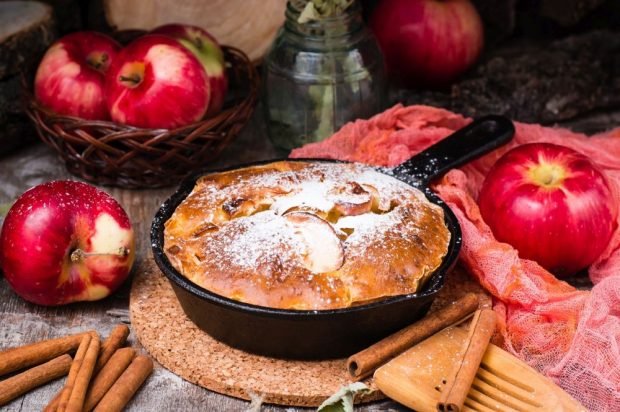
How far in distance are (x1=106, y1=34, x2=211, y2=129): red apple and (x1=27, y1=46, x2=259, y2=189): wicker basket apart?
4 cm

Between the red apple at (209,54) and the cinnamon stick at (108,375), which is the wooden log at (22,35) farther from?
the cinnamon stick at (108,375)

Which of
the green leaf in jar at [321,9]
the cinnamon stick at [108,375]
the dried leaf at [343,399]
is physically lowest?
the cinnamon stick at [108,375]

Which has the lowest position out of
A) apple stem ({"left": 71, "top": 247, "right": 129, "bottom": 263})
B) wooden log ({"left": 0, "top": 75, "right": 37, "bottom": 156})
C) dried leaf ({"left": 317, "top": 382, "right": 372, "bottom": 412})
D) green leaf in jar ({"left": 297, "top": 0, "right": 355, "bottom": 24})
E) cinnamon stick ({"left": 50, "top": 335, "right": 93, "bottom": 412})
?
wooden log ({"left": 0, "top": 75, "right": 37, "bottom": 156})

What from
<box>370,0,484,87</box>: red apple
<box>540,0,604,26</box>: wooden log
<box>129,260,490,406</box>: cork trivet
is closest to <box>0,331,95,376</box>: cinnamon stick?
<box>129,260,490,406</box>: cork trivet

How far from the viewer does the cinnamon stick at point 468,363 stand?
1406 millimetres

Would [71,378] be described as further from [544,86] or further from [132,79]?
[544,86]

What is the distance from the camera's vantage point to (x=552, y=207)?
1.79 m

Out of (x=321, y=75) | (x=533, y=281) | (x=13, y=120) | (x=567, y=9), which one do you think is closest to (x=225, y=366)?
(x=533, y=281)

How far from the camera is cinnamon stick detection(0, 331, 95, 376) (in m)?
1.55

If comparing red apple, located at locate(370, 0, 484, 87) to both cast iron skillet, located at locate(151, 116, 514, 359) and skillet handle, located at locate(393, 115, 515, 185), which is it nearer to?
skillet handle, located at locate(393, 115, 515, 185)

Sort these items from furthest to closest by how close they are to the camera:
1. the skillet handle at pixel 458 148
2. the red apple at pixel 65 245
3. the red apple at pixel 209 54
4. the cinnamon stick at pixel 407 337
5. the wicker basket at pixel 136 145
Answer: the red apple at pixel 209 54
the wicker basket at pixel 136 145
the skillet handle at pixel 458 148
the red apple at pixel 65 245
the cinnamon stick at pixel 407 337

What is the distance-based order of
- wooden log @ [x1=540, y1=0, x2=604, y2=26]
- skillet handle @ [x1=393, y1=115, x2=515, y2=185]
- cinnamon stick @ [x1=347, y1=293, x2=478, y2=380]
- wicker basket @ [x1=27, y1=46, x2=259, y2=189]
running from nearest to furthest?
cinnamon stick @ [x1=347, y1=293, x2=478, y2=380], skillet handle @ [x1=393, y1=115, x2=515, y2=185], wicker basket @ [x1=27, y1=46, x2=259, y2=189], wooden log @ [x1=540, y1=0, x2=604, y2=26]

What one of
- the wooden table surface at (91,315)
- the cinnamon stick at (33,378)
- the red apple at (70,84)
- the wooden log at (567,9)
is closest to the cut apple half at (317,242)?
the wooden table surface at (91,315)

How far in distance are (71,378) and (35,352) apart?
120 mm
